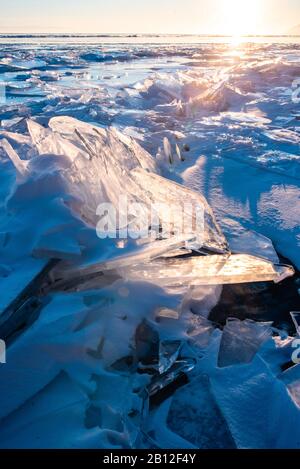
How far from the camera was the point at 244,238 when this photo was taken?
278 centimetres

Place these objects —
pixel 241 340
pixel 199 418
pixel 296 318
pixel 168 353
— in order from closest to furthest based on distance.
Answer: pixel 199 418 → pixel 168 353 → pixel 241 340 → pixel 296 318

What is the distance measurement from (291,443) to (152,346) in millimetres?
694

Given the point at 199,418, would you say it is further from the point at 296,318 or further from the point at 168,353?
the point at 296,318

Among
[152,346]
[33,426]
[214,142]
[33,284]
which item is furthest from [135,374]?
[214,142]

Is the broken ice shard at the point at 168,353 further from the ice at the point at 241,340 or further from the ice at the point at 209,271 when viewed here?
the ice at the point at 209,271

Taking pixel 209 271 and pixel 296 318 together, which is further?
pixel 209 271

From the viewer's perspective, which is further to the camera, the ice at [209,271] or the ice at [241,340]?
the ice at [209,271]

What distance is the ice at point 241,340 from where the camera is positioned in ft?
5.80

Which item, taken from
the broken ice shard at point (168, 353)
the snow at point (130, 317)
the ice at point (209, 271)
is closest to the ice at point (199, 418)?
the snow at point (130, 317)

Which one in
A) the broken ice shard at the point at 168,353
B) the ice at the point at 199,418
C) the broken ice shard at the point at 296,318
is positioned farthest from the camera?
the broken ice shard at the point at 296,318

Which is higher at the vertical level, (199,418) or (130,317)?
(130,317)

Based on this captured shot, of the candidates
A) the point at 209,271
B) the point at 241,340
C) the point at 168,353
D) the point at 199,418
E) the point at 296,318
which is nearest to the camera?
the point at 199,418

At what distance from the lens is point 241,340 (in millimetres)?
1869

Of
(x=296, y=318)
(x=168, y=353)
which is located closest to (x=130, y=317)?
(x=168, y=353)
